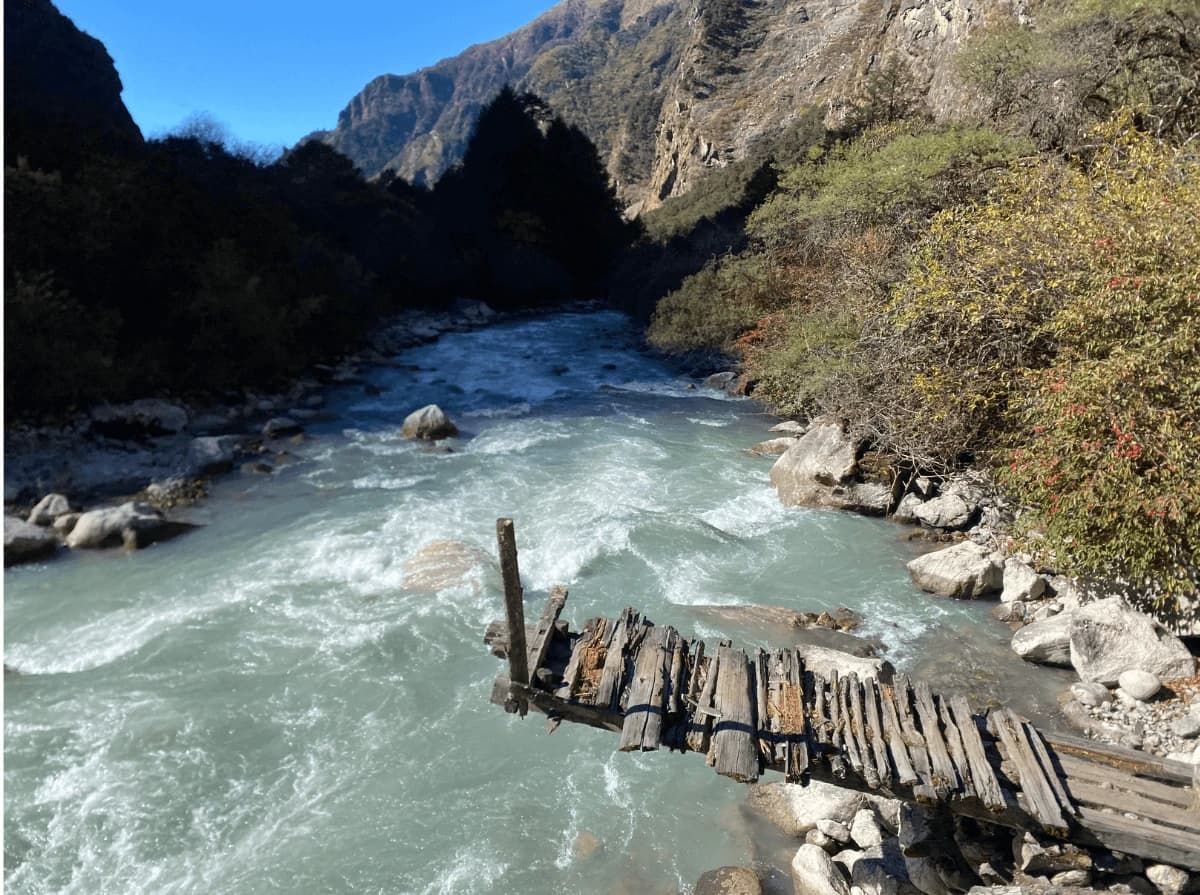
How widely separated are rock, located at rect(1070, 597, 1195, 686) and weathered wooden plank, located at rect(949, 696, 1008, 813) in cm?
243

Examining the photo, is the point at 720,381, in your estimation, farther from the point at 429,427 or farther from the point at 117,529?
the point at 117,529

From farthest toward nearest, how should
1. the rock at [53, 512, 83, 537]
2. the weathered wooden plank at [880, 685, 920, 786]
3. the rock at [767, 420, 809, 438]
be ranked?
the rock at [767, 420, 809, 438]
the rock at [53, 512, 83, 537]
the weathered wooden plank at [880, 685, 920, 786]

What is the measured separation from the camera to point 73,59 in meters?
37.5

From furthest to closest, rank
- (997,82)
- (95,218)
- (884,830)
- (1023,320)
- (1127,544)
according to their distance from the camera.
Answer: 1. (997,82)
2. (95,218)
3. (1023,320)
4. (1127,544)
5. (884,830)

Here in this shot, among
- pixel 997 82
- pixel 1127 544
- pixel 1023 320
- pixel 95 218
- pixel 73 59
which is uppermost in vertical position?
pixel 73 59

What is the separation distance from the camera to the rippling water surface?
5.67 meters

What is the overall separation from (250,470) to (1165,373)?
15.5 metres

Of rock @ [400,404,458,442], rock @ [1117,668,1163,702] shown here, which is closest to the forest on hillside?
rock @ [1117,668,1163,702]

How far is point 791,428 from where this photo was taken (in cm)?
1566

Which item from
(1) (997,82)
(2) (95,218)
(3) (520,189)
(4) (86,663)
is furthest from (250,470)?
(3) (520,189)

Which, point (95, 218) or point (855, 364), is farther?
point (95, 218)

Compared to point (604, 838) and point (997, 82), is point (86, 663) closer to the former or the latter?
point (604, 838)

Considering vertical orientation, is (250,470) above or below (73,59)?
below

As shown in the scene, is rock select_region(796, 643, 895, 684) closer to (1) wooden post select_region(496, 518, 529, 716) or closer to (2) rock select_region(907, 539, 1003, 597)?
(2) rock select_region(907, 539, 1003, 597)
